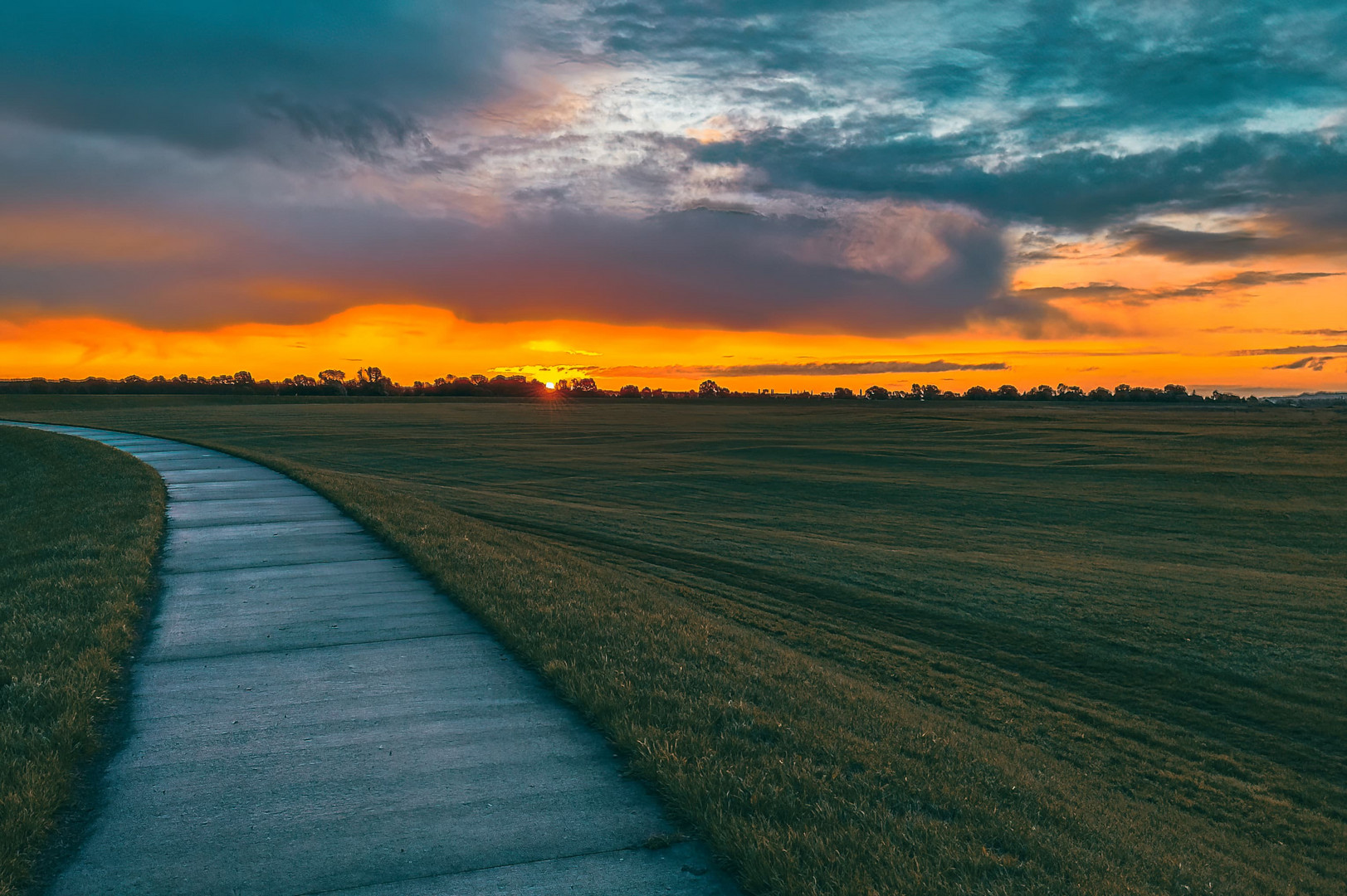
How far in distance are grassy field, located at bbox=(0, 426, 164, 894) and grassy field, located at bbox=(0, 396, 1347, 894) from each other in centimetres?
298

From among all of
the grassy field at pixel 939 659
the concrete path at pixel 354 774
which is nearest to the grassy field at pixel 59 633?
the concrete path at pixel 354 774

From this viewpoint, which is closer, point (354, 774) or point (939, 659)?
point (354, 774)

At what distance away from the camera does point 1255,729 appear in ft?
37.1

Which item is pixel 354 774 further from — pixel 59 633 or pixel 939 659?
pixel 939 659

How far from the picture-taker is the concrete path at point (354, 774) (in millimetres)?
3762

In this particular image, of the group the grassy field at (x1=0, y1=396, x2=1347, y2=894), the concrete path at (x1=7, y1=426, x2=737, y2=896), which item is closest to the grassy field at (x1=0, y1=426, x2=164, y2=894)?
the concrete path at (x1=7, y1=426, x2=737, y2=896)

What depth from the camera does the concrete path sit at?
12.3ft

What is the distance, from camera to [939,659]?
41.9 ft

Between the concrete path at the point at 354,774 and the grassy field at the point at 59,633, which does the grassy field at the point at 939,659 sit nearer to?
the concrete path at the point at 354,774

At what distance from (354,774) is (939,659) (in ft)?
33.4

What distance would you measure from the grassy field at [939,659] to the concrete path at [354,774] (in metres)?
0.43

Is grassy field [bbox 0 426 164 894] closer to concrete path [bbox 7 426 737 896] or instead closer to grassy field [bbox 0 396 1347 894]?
concrete path [bbox 7 426 737 896]

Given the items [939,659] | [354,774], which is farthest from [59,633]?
[939,659]

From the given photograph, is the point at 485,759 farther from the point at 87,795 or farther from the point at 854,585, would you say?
the point at 854,585
